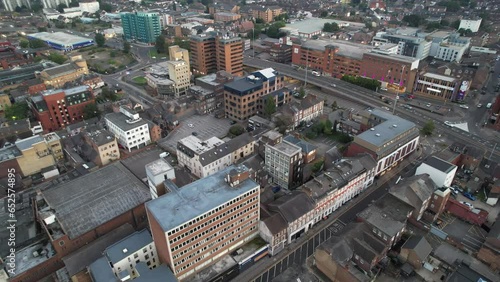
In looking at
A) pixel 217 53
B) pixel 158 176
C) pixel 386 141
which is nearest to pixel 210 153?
pixel 158 176

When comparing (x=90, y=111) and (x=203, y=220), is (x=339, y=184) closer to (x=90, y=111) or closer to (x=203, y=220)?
(x=203, y=220)

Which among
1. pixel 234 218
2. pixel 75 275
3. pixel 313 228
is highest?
pixel 234 218

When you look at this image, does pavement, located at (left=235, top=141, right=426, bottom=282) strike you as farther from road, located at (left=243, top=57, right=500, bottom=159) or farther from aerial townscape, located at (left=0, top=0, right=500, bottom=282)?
road, located at (left=243, top=57, right=500, bottom=159)

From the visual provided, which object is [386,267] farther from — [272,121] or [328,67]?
[328,67]

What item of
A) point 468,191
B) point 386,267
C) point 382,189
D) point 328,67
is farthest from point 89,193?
point 328,67

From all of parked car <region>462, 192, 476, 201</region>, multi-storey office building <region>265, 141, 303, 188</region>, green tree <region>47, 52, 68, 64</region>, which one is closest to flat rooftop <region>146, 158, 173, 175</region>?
multi-storey office building <region>265, 141, 303, 188</region>

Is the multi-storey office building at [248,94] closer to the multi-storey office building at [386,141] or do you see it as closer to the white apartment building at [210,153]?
the white apartment building at [210,153]
